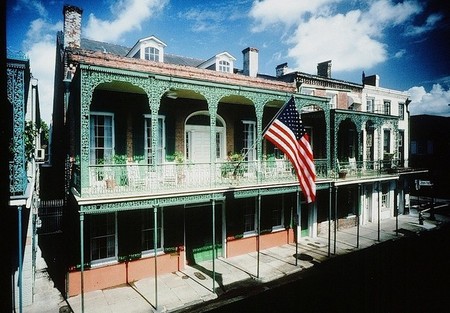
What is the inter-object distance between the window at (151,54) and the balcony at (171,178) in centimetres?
556

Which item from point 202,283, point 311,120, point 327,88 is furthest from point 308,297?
point 327,88

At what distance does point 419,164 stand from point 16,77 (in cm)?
3661

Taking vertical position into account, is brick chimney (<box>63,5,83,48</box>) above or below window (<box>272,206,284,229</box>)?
above

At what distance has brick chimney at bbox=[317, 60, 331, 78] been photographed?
19.8 metres

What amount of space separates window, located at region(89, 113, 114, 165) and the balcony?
76 cm

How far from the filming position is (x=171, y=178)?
10.5 m

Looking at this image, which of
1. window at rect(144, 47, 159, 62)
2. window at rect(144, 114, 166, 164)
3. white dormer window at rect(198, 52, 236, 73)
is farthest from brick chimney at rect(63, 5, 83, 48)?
white dormer window at rect(198, 52, 236, 73)

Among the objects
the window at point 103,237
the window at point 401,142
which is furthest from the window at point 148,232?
the window at point 401,142

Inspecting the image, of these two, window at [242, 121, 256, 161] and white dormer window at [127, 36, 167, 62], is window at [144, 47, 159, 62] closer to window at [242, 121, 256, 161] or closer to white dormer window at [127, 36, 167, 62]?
white dormer window at [127, 36, 167, 62]

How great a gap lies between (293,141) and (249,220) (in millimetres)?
5701

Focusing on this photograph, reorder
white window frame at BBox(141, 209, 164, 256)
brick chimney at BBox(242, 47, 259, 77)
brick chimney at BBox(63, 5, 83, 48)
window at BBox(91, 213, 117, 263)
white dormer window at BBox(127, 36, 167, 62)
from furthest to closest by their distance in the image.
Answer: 1. brick chimney at BBox(242, 47, 259, 77)
2. white dormer window at BBox(127, 36, 167, 62)
3. brick chimney at BBox(63, 5, 83, 48)
4. white window frame at BBox(141, 209, 164, 256)
5. window at BBox(91, 213, 117, 263)

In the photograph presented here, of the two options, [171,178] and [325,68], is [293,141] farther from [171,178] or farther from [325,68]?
[325,68]

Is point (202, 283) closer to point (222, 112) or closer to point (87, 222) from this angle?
point (87, 222)

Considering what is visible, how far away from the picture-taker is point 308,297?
9227mm
